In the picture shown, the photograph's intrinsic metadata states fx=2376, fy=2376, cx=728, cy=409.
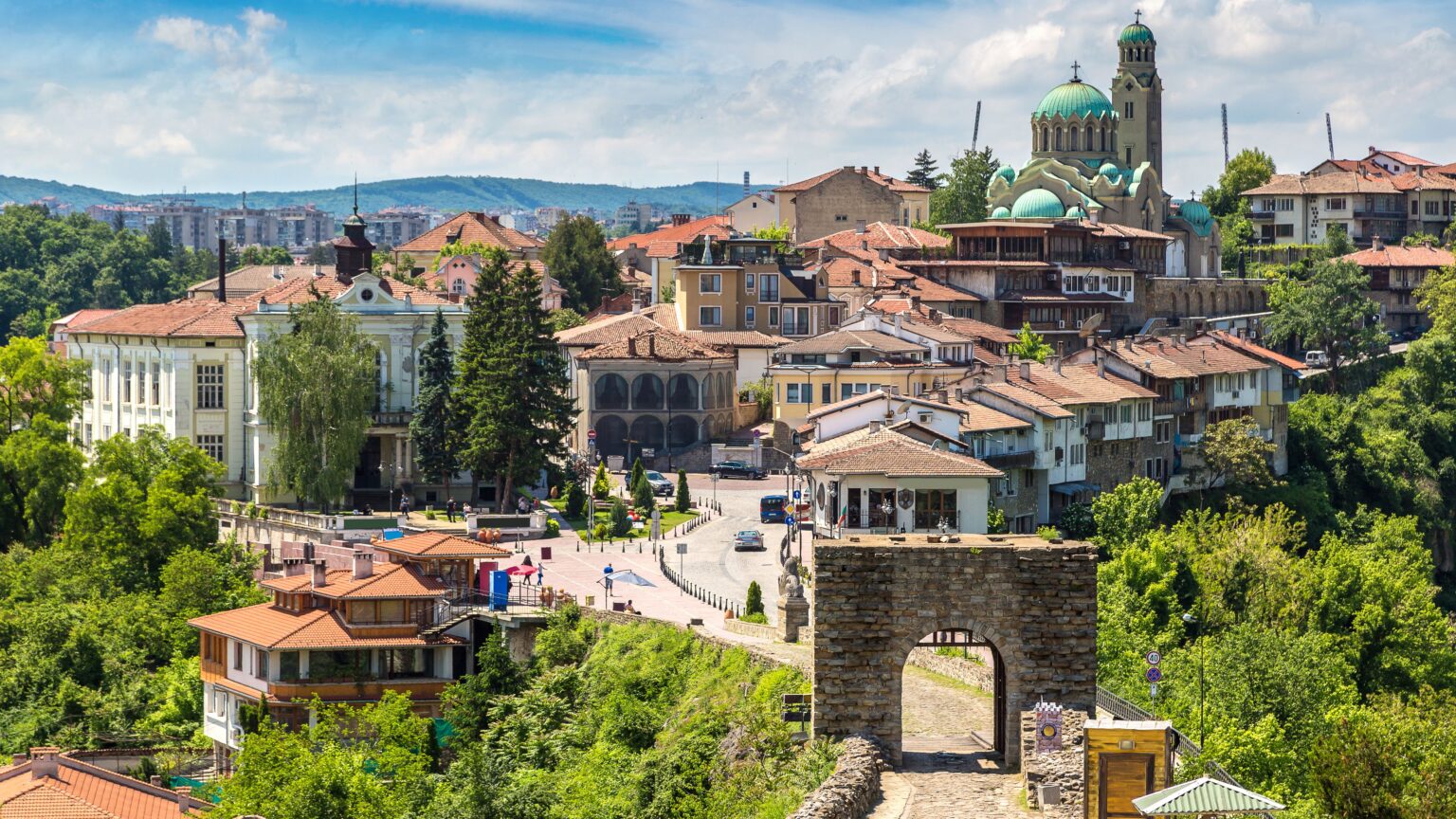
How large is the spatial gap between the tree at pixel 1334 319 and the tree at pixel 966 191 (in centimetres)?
2659

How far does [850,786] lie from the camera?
28.1 meters

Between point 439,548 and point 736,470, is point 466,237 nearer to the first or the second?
point 736,470

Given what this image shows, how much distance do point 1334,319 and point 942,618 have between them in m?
77.8

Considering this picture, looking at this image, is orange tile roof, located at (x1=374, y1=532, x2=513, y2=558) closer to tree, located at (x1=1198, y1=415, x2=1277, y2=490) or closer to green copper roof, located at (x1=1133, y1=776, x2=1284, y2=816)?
green copper roof, located at (x1=1133, y1=776, x2=1284, y2=816)

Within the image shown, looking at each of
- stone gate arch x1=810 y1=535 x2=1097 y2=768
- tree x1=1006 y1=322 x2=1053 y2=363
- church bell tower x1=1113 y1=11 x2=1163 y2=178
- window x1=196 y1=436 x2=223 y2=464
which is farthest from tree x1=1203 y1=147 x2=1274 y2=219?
stone gate arch x1=810 y1=535 x2=1097 y2=768

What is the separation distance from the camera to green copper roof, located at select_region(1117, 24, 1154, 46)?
136250mm

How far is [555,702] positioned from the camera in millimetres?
47688

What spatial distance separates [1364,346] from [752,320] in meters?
27.7

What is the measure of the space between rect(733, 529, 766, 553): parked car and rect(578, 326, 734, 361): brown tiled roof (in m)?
24.5

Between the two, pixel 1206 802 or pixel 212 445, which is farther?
pixel 212 445

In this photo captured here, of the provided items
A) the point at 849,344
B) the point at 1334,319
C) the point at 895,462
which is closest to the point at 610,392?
the point at 849,344

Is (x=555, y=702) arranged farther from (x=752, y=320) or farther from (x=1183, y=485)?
(x=752, y=320)

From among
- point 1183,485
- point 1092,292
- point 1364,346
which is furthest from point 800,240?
point 1183,485

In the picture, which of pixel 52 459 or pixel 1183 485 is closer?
pixel 52 459
